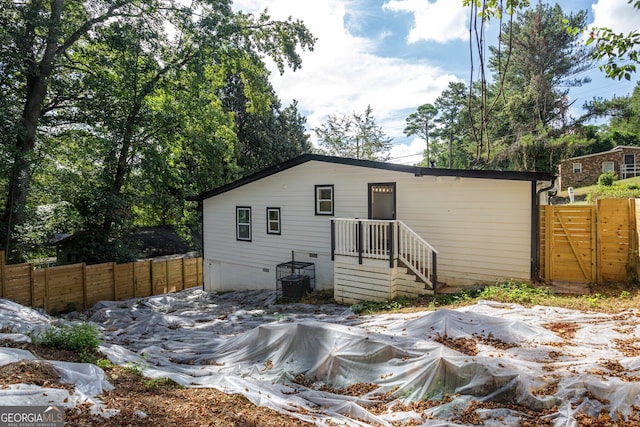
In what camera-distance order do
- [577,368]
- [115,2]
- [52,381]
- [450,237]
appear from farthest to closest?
[115,2] → [450,237] → [577,368] → [52,381]

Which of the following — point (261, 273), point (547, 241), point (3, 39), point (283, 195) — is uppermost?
point (3, 39)

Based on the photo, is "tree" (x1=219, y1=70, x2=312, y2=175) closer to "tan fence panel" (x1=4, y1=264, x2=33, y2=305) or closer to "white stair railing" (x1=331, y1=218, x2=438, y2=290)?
"tan fence panel" (x1=4, y1=264, x2=33, y2=305)

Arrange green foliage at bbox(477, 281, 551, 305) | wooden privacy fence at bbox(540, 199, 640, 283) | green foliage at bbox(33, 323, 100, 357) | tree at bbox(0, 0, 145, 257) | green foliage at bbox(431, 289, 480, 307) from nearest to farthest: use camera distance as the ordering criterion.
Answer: green foliage at bbox(33, 323, 100, 357), green foliage at bbox(477, 281, 551, 305), green foliage at bbox(431, 289, 480, 307), wooden privacy fence at bbox(540, 199, 640, 283), tree at bbox(0, 0, 145, 257)

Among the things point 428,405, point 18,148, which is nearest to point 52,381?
point 428,405

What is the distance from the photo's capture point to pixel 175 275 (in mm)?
15266

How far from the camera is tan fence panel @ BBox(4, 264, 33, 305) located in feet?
32.7

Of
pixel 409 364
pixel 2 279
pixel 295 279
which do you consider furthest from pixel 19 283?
pixel 409 364

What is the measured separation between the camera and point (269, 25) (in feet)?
53.7

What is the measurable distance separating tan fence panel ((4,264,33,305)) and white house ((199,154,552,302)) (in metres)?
6.63

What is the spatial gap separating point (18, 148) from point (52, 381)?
1090 centimetres

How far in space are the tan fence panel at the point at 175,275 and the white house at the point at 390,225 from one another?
A: 4594mm

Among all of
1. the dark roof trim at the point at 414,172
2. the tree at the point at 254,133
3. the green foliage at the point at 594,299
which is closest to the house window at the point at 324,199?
the dark roof trim at the point at 414,172

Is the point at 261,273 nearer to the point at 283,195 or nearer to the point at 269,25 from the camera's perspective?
the point at 283,195

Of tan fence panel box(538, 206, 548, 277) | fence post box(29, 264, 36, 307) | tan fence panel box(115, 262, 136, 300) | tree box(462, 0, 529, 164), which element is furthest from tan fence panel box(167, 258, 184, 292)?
tree box(462, 0, 529, 164)
